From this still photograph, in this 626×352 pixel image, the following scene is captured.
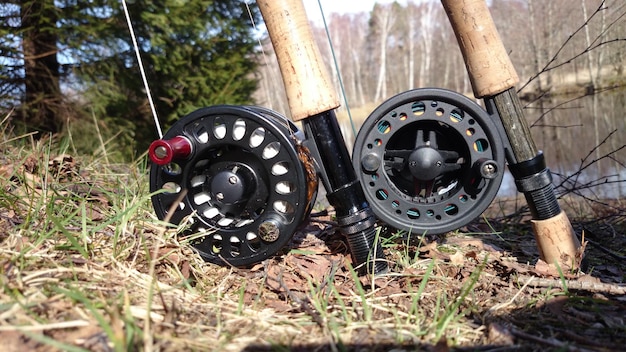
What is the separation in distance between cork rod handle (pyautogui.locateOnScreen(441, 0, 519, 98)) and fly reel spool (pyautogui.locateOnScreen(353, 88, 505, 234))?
101 mm

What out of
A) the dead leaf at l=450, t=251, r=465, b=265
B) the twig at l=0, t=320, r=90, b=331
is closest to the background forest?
the dead leaf at l=450, t=251, r=465, b=265

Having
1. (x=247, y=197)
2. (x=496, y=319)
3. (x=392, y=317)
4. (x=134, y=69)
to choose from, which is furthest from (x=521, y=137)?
(x=134, y=69)

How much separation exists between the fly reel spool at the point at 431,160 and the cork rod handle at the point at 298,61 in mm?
262

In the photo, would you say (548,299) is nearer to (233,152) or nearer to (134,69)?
(233,152)

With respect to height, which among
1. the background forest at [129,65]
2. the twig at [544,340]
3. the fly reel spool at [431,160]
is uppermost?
the background forest at [129,65]

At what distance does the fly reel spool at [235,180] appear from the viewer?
62.3 inches

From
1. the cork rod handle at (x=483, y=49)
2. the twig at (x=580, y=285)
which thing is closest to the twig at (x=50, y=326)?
the twig at (x=580, y=285)

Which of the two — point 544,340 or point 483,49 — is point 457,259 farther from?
point 483,49

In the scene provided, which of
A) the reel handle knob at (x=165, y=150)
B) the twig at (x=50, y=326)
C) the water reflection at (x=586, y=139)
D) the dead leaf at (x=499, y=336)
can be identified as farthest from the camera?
the water reflection at (x=586, y=139)

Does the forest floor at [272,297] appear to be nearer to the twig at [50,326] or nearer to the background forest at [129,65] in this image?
the twig at [50,326]

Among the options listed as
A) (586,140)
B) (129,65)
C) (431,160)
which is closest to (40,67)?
(129,65)

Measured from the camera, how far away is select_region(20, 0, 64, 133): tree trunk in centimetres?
580

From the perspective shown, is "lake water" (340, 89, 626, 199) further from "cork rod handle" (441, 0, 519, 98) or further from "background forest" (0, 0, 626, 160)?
"cork rod handle" (441, 0, 519, 98)

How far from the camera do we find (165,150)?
155 centimetres
